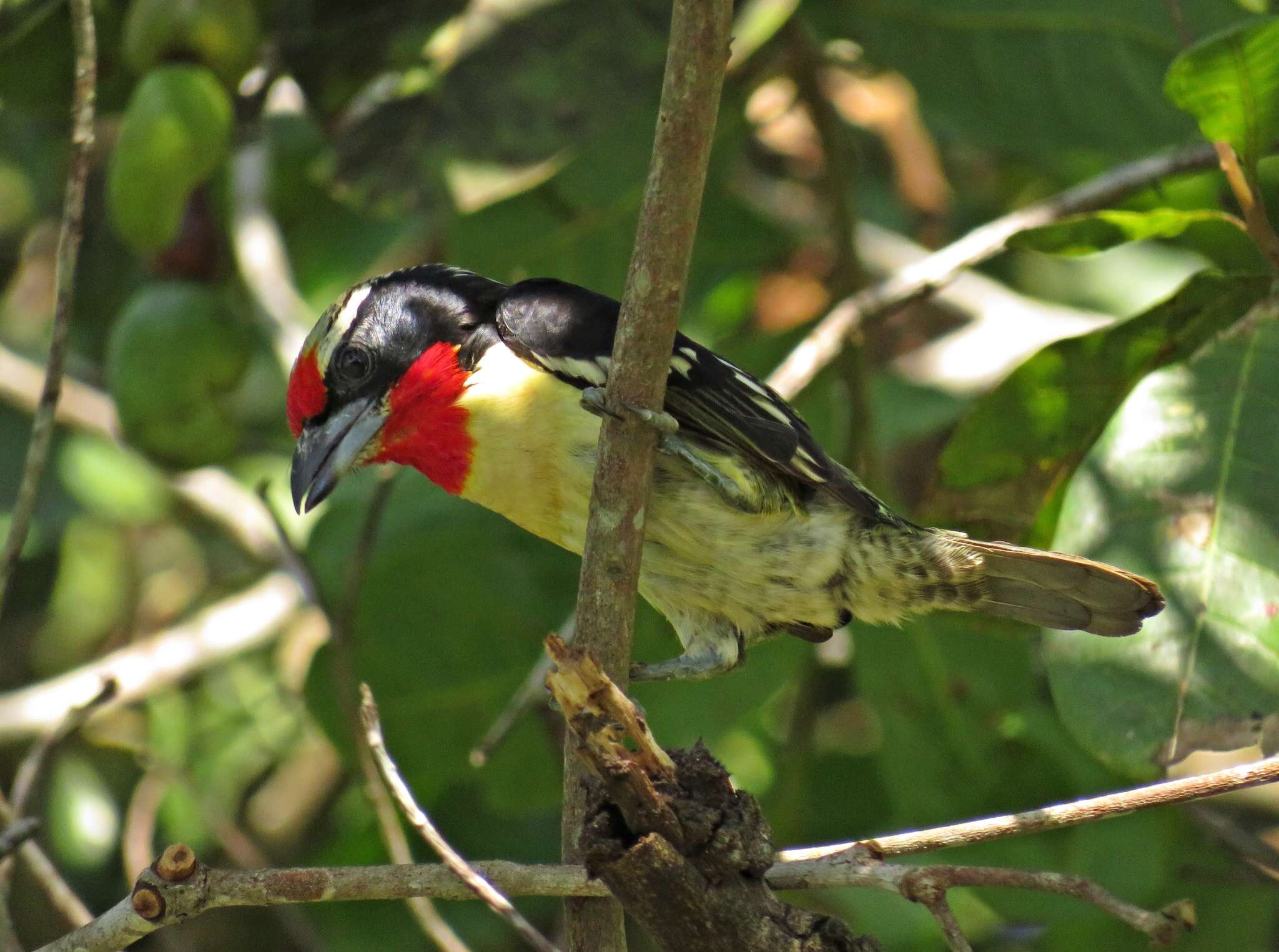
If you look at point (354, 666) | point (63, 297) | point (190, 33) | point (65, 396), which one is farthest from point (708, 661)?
point (65, 396)

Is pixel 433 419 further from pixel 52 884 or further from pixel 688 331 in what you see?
pixel 688 331

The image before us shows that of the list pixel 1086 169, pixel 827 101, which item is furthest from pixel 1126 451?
pixel 1086 169

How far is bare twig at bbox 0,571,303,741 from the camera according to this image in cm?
374

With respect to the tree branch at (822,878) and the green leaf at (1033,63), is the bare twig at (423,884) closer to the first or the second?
the tree branch at (822,878)

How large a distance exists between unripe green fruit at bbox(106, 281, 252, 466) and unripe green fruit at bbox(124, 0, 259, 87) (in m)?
0.48

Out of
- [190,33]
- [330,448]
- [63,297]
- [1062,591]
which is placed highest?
[190,33]

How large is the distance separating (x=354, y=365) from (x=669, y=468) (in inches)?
26.2

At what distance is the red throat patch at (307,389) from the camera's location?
2.55 m

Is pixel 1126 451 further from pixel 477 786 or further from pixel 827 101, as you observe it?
pixel 477 786

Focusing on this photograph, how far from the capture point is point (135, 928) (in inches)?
64.2

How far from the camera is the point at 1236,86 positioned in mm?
2182

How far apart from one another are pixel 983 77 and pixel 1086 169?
3.16 ft

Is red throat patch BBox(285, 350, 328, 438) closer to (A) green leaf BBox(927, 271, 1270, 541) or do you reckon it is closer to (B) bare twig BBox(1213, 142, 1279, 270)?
(A) green leaf BBox(927, 271, 1270, 541)

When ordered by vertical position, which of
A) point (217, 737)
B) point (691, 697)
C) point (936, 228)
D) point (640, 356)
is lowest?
point (217, 737)
